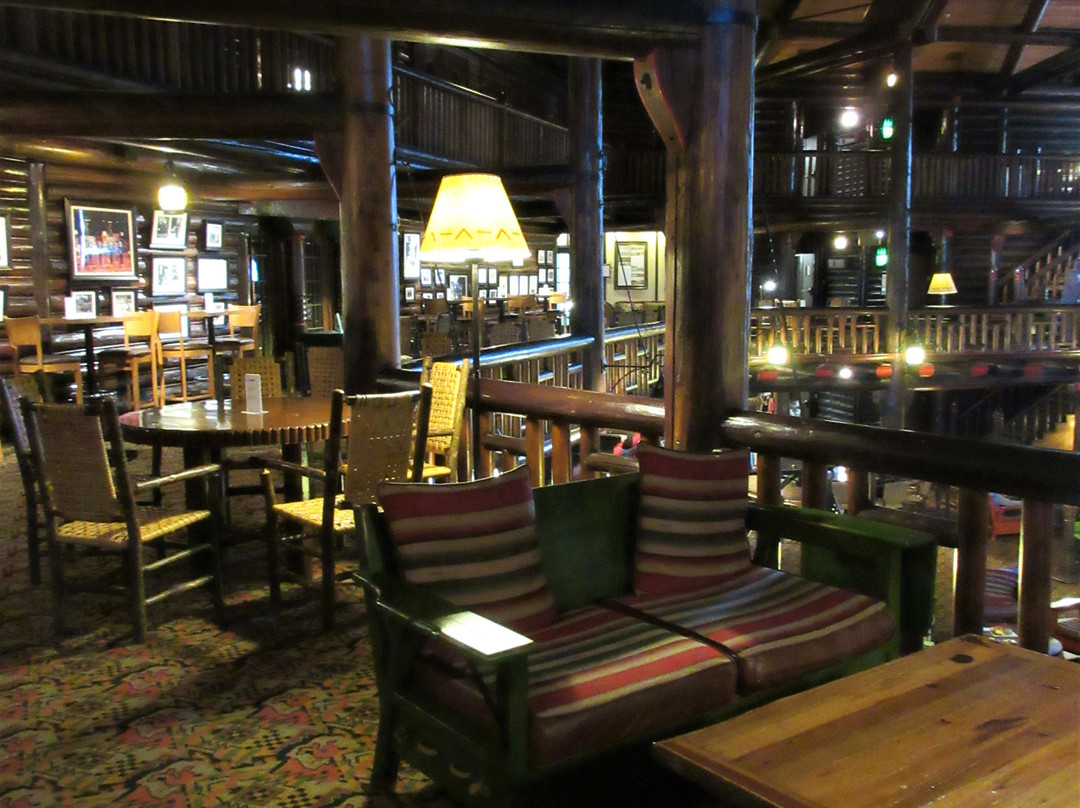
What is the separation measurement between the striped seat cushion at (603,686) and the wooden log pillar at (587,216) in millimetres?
6717

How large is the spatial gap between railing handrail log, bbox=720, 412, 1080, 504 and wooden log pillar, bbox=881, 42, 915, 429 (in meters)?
10.9

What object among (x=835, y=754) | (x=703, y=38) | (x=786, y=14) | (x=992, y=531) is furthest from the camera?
(x=786, y=14)

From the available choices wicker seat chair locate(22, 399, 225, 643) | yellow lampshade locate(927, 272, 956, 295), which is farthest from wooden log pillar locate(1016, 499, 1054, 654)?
yellow lampshade locate(927, 272, 956, 295)

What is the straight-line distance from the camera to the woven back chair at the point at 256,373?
194 inches

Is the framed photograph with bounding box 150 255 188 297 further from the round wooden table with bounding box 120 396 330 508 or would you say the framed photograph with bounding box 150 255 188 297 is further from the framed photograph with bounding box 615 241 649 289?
the framed photograph with bounding box 615 241 649 289

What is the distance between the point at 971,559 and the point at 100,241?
9.72 metres

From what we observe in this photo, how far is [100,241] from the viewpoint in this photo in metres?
9.92

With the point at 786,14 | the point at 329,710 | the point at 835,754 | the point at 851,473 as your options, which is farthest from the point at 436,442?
the point at 786,14

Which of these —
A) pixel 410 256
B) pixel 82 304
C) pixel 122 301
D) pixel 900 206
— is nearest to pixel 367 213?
pixel 82 304

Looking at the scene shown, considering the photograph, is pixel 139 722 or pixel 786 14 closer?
pixel 139 722

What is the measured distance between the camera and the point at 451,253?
3816 mm

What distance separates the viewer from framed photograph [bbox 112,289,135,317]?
10.2 metres

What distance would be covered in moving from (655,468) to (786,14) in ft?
42.0

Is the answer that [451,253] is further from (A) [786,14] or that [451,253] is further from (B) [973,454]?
(A) [786,14]
